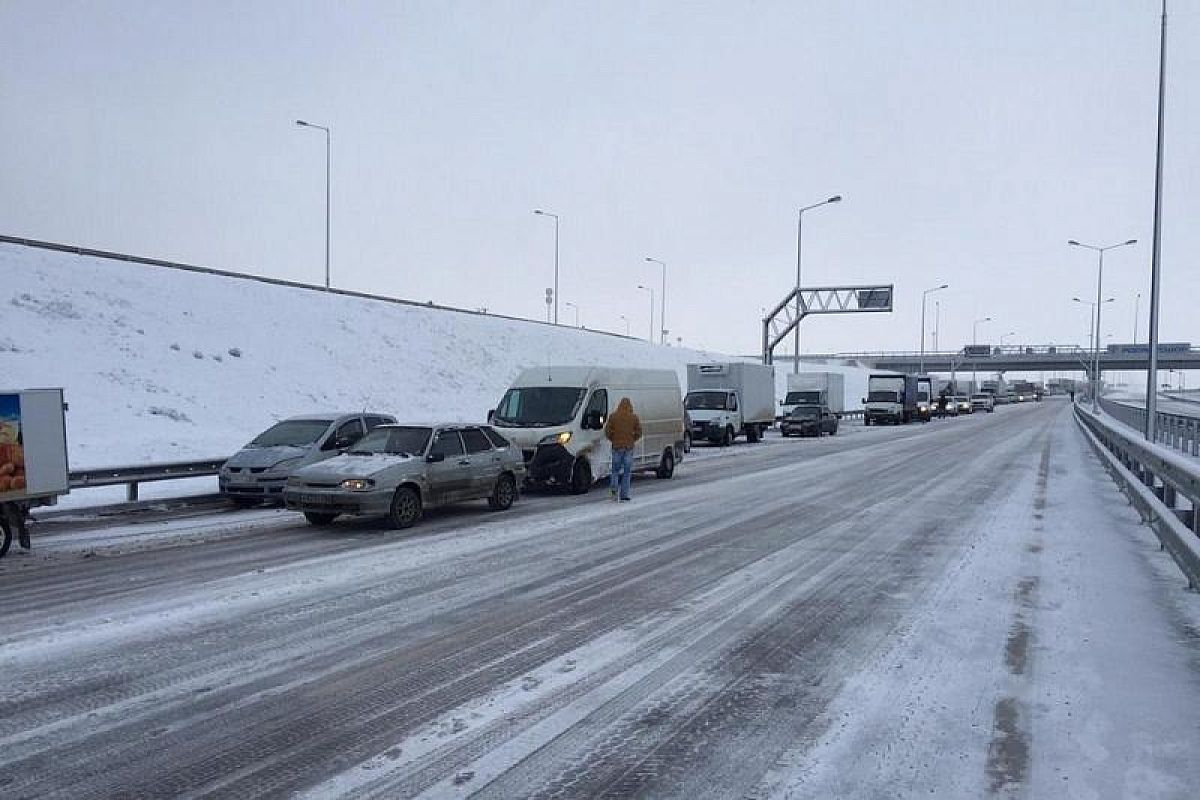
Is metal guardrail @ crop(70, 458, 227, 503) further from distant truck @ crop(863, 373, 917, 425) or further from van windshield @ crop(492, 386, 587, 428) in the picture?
distant truck @ crop(863, 373, 917, 425)

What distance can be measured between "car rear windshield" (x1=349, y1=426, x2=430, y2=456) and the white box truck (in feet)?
12.4

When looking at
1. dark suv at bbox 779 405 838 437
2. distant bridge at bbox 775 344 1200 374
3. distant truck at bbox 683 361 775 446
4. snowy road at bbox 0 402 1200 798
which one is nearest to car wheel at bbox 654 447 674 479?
snowy road at bbox 0 402 1200 798

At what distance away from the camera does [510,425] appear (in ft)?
53.9

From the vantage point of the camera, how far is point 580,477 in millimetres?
16109

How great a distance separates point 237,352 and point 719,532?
83.6ft

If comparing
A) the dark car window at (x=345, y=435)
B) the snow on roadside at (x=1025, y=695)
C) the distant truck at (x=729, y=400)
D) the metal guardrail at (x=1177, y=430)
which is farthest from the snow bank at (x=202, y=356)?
the metal guardrail at (x=1177, y=430)

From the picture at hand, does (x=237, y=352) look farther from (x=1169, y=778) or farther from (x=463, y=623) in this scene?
(x=1169, y=778)

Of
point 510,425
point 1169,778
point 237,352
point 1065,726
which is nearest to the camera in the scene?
point 1169,778

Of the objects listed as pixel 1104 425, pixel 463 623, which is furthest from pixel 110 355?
pixel 1104 425

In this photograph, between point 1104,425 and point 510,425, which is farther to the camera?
point 1104,425

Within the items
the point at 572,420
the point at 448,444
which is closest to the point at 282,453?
the point at 448,444

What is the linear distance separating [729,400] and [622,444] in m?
18.2

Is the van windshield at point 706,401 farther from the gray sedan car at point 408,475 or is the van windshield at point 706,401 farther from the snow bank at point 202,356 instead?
the gray sedan car at point 408,475

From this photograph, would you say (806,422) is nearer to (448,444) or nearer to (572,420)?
(572,420)
